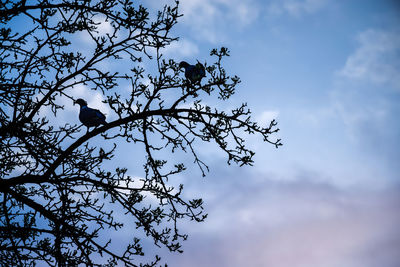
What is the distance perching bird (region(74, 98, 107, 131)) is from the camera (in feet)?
25.4

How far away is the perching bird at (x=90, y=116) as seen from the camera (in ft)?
25.4

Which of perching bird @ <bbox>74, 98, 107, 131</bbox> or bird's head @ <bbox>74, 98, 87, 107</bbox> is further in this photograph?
bird's head @ <bbox>74, 98, 87, 107</bbox>

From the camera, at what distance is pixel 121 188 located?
256 inches

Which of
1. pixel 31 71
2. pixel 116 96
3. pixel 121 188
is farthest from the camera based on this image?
pixel 31 71

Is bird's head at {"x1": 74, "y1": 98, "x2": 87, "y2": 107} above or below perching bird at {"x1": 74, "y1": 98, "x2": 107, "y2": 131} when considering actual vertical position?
above

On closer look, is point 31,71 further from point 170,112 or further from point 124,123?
point 170,112

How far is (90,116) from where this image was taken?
7762mm

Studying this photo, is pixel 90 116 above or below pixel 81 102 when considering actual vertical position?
below

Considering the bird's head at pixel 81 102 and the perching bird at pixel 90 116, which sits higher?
the bird's head at pixel 81 102

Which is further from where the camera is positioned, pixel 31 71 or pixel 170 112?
pixel 31 71

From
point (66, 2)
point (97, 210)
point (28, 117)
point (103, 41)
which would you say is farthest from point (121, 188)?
point (66, 2)

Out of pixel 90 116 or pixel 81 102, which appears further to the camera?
pixel 81 102

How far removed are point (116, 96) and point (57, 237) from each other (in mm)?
3042

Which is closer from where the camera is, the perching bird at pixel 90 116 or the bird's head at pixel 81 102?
the perching bird at pixel 90 116
